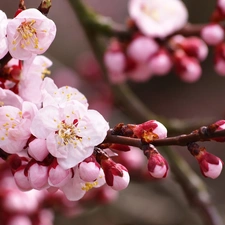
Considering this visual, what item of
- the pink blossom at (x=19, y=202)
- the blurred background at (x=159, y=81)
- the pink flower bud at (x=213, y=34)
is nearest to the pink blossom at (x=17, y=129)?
the pink blossom at (x=19, y=202)

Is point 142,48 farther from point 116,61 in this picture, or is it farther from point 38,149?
point 38,149

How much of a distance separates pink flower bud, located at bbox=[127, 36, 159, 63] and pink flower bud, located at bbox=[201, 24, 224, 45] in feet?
0.53

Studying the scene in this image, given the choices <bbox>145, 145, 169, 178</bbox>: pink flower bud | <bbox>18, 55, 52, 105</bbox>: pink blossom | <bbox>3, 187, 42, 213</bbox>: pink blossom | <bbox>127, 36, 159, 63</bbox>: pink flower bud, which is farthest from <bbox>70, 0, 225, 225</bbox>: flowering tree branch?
<bbox>145, 145, 169, 178</bbox>: pink flower bud

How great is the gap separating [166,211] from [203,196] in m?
0.64

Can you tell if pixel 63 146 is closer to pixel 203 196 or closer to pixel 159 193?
pixel 203 196

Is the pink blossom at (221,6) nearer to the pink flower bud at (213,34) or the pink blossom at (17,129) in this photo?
the pink flower bud at (213,34)

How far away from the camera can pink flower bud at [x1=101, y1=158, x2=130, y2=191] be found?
0.99m

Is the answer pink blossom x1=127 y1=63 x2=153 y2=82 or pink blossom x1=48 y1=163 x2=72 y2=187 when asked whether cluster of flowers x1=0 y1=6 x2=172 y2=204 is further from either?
pink blossom x1=127 y1=63 x2=153 y2=82

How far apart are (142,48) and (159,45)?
87 millimetres

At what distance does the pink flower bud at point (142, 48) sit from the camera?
5.53ft

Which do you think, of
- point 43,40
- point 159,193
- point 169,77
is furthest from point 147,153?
point 169,77

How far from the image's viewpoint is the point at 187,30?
178 centimetres

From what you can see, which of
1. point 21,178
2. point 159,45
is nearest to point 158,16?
point 159,45

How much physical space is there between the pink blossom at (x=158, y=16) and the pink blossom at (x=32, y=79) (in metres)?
0.66
